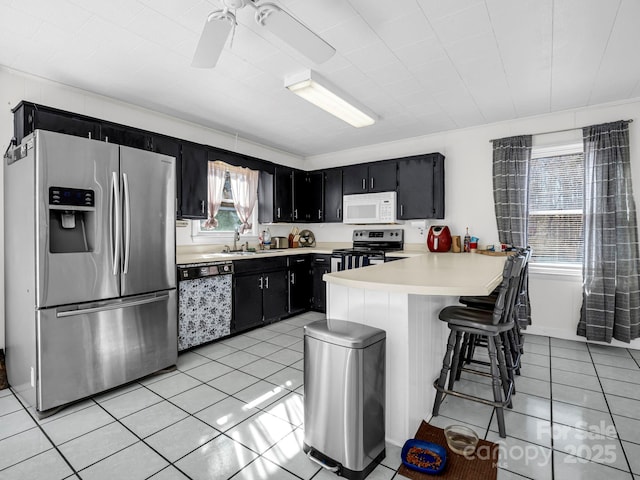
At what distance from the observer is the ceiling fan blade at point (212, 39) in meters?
1.71

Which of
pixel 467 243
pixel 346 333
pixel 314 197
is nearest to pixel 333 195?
pixel 314 197

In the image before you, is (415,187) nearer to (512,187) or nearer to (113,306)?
(512,187)

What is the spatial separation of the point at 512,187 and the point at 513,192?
6cm

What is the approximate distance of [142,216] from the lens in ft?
8.48

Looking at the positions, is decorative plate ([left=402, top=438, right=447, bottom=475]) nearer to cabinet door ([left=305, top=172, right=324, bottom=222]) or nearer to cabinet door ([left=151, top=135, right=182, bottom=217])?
cabinet door ([left=151, top=135, right=182, bottom=217])

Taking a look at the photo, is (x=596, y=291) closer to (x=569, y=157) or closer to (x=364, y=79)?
(x=569, y=157)

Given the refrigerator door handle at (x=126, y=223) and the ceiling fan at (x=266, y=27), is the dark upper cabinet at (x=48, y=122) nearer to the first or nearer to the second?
the refrigerator door handle at (x=126, y=223)

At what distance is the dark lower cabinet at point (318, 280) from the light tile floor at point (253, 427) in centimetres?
179

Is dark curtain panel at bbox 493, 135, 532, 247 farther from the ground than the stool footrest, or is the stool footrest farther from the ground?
dark curtain panel at bbox 493, 135, 532, 247

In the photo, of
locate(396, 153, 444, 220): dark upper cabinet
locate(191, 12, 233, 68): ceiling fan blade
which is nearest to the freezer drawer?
locate(191, 12, 233, 68): ceiling fan blade

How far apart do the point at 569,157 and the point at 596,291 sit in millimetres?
1490

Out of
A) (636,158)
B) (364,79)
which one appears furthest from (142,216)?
(636,158)

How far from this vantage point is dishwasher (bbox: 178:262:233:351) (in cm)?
319

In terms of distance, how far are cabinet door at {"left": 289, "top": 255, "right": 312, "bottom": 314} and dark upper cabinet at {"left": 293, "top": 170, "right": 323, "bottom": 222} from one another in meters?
0.78
